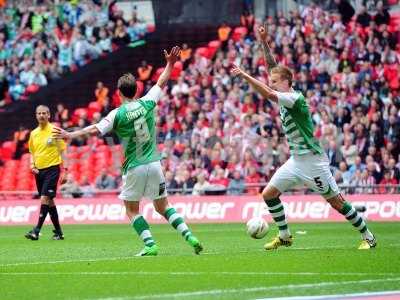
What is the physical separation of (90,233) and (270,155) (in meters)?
6.87

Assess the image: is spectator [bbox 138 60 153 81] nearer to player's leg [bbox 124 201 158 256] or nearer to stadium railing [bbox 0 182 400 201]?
stadium railing [bbox 0 182 400 201]

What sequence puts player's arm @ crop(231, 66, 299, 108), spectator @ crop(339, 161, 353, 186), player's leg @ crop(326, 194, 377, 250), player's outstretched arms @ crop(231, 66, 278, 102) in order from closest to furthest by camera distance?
player's outstretched arms @ crop(231, 66, 278, 102), player's arm @ crop(231, 66, 299, 108), player's leg @ crop(326, 194, 377, 250), spectator @ crop(339, 161, 353, 186)

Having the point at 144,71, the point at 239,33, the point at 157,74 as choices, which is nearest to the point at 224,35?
the point at 239,33

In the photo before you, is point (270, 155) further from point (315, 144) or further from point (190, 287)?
point (190, 287)

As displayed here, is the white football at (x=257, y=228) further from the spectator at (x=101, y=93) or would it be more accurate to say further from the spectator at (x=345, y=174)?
the spectator at (x=101, y=93)

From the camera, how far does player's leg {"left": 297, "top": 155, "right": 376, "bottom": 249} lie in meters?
15.1

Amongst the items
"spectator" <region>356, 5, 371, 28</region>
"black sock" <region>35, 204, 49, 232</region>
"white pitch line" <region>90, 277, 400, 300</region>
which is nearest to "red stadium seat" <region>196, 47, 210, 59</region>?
"spectator" <region>356, 5, 371, 28</region>

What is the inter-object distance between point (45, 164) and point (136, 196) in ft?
19.7

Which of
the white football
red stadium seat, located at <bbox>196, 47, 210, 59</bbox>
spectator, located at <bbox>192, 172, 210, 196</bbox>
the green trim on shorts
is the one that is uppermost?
the green trim on shorts

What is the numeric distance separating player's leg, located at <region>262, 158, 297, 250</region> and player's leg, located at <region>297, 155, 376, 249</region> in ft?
0.60

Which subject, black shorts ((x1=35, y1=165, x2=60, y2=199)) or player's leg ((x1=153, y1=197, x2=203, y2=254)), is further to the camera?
black shorts ((x1=35, y1=165, x2=60, y2=199))

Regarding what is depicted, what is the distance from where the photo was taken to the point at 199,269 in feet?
41.5

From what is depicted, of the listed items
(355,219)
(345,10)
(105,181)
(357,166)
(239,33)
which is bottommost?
(105,181)

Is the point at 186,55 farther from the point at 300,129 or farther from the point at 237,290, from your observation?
the point at 237,290
